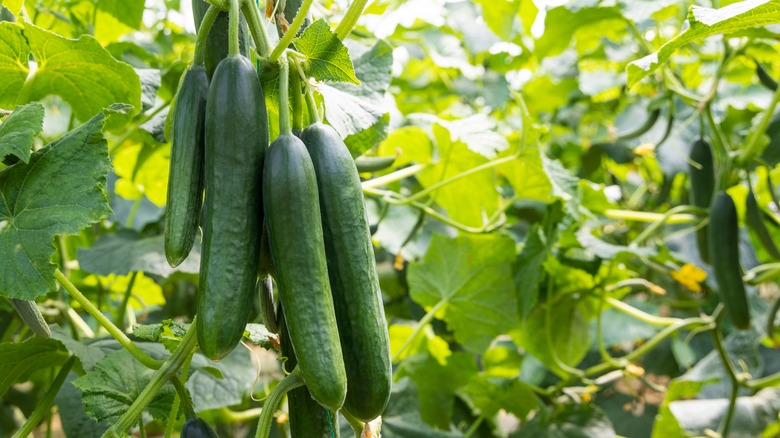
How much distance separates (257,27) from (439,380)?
1283 mm

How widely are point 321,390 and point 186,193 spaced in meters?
0.23

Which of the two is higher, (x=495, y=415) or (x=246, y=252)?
(x=246, y=252)

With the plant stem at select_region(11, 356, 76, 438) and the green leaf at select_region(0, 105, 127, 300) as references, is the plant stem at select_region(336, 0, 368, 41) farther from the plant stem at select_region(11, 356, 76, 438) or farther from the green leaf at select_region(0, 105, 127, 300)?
the plant stem at select_region(11, 356, 76, 438)

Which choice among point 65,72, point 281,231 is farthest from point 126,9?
point 281,231

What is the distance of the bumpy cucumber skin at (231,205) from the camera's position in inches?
27.8

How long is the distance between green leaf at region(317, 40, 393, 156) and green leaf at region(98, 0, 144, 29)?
447mm

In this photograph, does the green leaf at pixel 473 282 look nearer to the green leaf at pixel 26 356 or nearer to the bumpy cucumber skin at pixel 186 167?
the green leaf at pixel 26 356

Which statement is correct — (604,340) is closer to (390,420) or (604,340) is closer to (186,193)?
(390,420)

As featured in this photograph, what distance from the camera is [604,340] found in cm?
228

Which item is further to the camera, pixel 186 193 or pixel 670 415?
pixel 670 415

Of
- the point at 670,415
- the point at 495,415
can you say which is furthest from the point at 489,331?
the point at 670,415

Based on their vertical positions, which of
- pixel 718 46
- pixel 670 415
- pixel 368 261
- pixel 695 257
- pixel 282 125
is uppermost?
pixel 282 125

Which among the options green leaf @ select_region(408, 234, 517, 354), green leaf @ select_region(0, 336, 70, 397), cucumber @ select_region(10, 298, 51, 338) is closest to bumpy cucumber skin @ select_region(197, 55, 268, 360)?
cucumber @ select_region(10, 298, 51, 338)

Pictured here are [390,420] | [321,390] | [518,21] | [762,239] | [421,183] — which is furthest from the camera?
[518,21]
